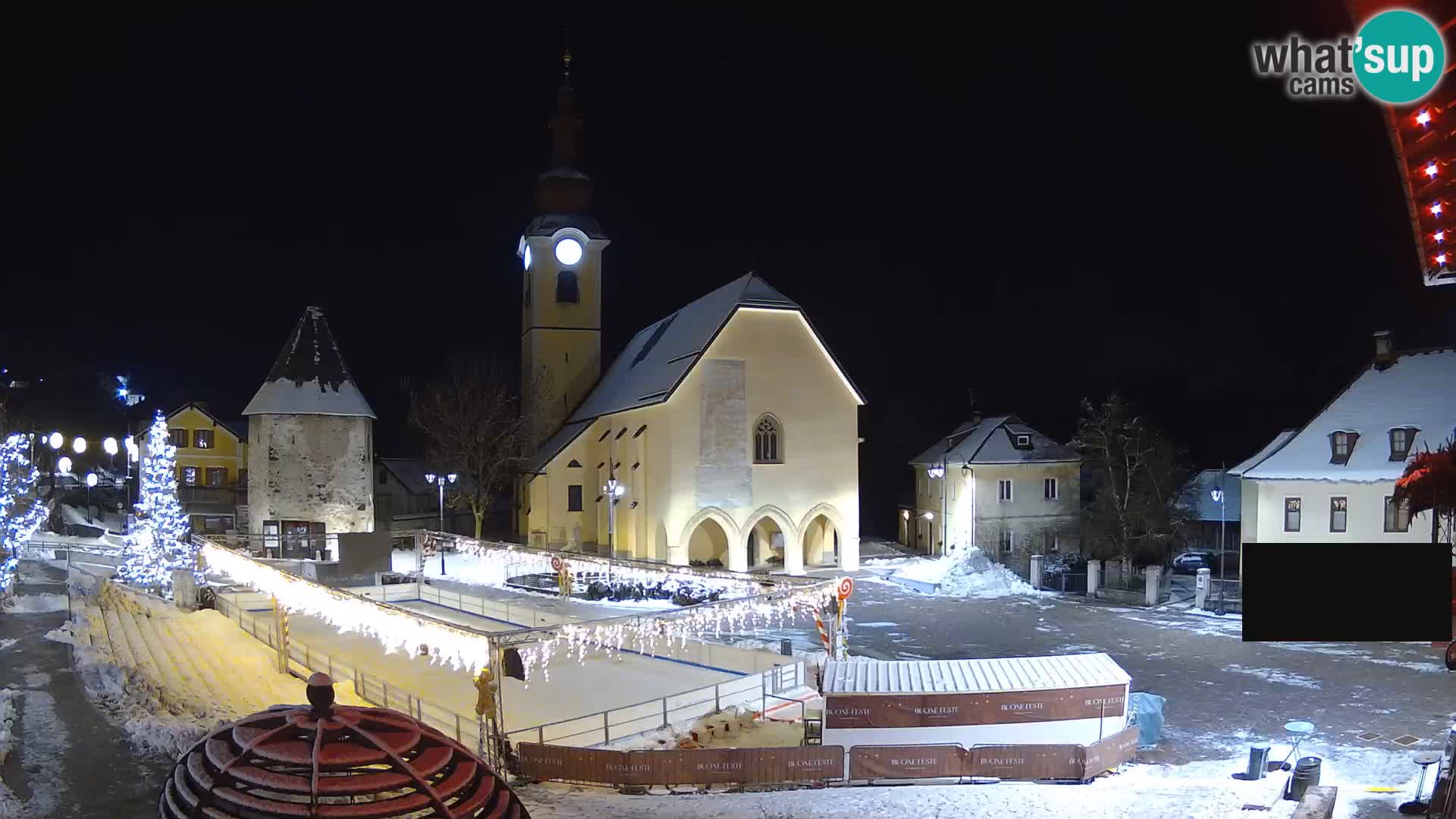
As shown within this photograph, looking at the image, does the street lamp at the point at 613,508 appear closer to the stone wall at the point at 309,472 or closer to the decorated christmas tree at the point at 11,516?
the stone wall at the point at 309,472

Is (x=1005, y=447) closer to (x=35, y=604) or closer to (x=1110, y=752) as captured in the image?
(x=1110, y=752)

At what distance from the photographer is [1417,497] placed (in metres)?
6.17

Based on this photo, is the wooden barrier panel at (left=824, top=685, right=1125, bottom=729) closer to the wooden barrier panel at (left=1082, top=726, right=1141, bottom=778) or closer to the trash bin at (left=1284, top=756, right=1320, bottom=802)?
the wooden barrier panel at (left=1082, top=726, right=1141, bottom=778)

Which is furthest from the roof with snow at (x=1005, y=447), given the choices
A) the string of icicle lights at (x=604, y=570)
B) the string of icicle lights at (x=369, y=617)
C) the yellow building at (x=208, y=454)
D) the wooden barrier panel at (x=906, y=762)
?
the yellow building at (x=208, y=454)

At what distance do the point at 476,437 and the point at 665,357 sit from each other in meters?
11.8

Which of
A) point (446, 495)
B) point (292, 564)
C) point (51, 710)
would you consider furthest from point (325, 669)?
point (446, 495)

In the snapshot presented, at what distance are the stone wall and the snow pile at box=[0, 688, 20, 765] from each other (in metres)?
20.9

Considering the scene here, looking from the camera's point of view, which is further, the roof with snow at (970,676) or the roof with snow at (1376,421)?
the roof with snow at (1376,421)

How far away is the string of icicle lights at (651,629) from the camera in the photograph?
625 inches

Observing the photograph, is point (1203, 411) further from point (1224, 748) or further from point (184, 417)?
point (184, 417)

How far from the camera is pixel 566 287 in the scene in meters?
49.8

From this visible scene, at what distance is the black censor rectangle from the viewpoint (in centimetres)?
596

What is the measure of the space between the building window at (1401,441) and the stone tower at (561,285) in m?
34.8

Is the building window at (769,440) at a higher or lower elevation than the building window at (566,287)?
lower
